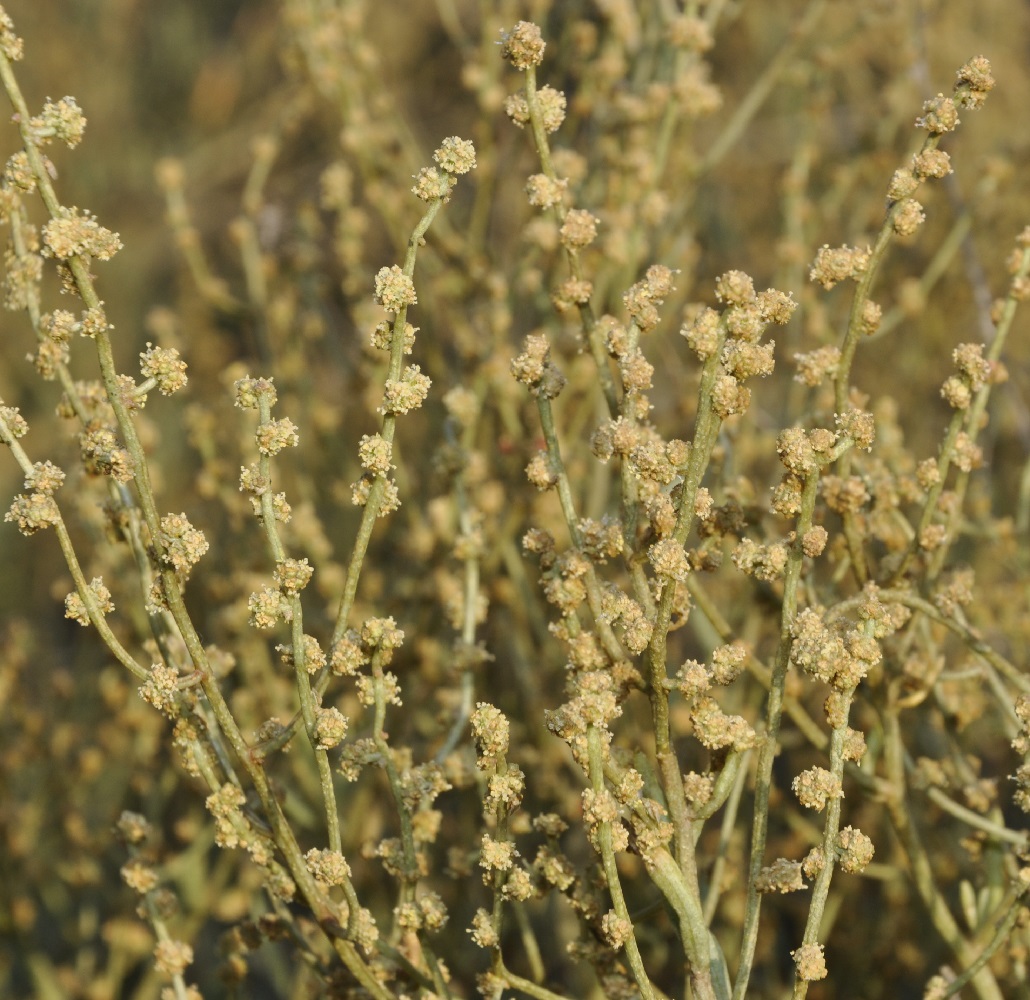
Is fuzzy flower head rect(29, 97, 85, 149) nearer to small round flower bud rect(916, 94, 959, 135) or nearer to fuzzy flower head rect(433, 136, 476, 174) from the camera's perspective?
fuzzy flower head rect(433, 136, 476, 174)

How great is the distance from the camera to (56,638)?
3.85 meters

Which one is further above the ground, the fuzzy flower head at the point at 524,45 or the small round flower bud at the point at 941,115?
the fuzzy flower head at the point at 524,45

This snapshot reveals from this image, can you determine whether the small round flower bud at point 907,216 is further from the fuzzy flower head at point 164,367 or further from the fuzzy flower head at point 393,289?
the fuzzy flower head at point 164,367

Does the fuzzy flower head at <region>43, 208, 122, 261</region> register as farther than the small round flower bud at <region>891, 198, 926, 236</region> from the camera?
No

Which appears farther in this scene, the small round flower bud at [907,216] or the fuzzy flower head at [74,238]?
the small round flower bud at [907,216]

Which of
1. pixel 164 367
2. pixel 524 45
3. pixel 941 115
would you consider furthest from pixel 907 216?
pixel 164 367

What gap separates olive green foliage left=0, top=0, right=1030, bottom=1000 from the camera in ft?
3.25

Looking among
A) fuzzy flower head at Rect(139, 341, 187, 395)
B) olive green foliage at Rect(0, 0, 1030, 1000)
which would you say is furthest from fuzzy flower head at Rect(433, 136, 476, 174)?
fuzzy flower head at Rect(139, 341, 187, 395)

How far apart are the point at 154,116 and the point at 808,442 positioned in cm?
426

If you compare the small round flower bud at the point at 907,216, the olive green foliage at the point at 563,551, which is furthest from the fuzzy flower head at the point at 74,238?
the small round flower bud at the point at 907,216

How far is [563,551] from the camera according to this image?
1.58m

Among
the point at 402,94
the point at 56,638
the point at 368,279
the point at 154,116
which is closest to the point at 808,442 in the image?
the point at 368,279

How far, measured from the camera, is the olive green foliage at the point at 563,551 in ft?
3.25

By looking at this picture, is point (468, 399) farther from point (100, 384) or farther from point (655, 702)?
point (655, 702)
